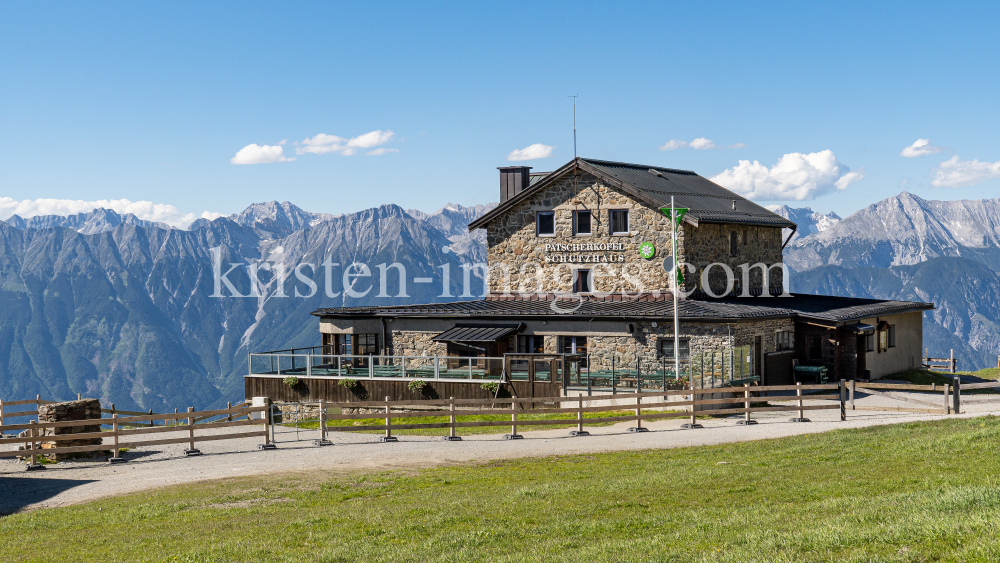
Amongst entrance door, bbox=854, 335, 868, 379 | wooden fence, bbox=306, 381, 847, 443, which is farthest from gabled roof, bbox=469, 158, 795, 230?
wooden fence, bbox=306, 381, 847, 443

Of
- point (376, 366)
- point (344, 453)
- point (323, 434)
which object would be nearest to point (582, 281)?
point (376, 366)

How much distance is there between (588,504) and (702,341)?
21388 millimetres

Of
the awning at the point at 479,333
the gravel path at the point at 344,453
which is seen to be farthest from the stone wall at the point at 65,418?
the awning at the point at 479,333

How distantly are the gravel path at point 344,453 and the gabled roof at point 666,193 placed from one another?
14463 mm

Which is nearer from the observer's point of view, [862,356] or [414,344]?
[862,356]

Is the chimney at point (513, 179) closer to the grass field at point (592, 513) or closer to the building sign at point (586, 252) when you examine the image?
the building sign at point (586, 252)

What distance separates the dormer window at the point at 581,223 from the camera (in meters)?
Answer: 43.7

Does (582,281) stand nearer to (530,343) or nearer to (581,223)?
(581,223)

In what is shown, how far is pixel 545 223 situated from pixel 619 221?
12.4ft

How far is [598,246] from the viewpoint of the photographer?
141ft

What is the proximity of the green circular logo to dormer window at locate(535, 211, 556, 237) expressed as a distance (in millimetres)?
4788

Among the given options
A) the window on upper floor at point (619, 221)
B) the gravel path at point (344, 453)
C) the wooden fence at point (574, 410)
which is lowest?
the gravel path at point (344, 453)

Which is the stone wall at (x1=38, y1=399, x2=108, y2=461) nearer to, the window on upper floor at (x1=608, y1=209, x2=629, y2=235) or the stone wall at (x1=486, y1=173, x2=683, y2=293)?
the stone wall at (x1=486, y1=173, x2=683, y2=293)

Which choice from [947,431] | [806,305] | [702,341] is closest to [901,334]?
[806,305]
